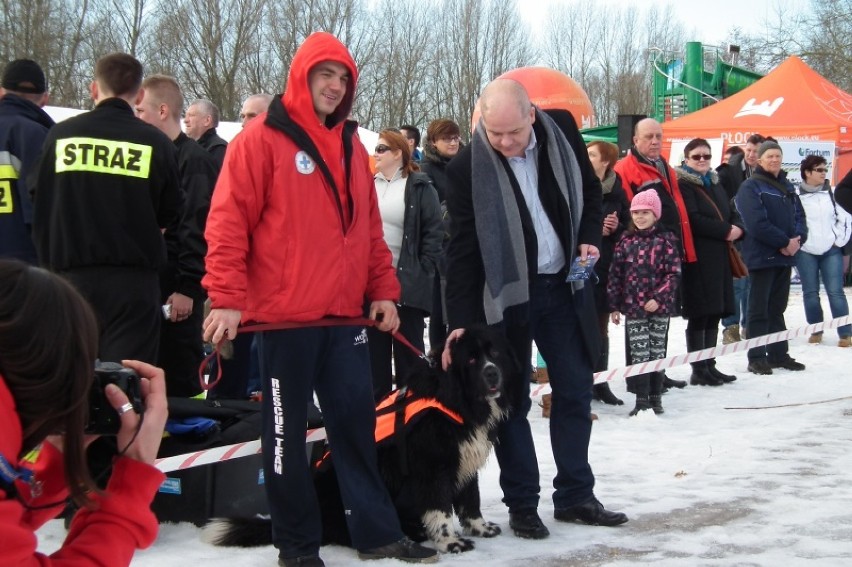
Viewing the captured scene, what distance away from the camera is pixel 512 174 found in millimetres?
4375

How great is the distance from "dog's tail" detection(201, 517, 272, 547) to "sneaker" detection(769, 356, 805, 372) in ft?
20.1

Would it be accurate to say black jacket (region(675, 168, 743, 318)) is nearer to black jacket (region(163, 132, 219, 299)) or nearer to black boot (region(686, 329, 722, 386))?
black boot (region(686, 329, 722, 386))

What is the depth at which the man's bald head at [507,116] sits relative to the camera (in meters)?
4.20

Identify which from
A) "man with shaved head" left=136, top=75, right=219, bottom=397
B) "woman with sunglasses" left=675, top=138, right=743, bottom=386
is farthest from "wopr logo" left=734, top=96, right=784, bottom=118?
"man with shaved head" left=136, top=75, right=219, bottom=397

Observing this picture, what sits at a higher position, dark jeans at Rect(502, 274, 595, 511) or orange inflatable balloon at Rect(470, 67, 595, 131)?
orange inflatable balloon at Rect(470, 67, 595, 131)

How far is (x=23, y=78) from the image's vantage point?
4938 millimetres

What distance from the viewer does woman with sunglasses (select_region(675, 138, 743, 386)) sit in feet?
25.6

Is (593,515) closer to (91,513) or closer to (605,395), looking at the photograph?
(605,395)

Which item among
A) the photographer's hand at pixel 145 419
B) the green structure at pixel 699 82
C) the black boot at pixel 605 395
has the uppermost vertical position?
the green structure at pixel 699 82

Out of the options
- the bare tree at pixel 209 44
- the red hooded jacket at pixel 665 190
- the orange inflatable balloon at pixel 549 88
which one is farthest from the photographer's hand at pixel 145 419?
the bare tree at pixel 209 44

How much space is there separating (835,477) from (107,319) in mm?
3849

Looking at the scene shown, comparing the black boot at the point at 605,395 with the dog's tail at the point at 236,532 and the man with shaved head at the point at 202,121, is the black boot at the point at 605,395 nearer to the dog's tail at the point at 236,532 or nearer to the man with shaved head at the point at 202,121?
the man with shaved head at the point at 202,121

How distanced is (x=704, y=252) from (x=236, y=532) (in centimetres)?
498

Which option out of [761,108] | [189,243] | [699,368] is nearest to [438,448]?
[189,243]
